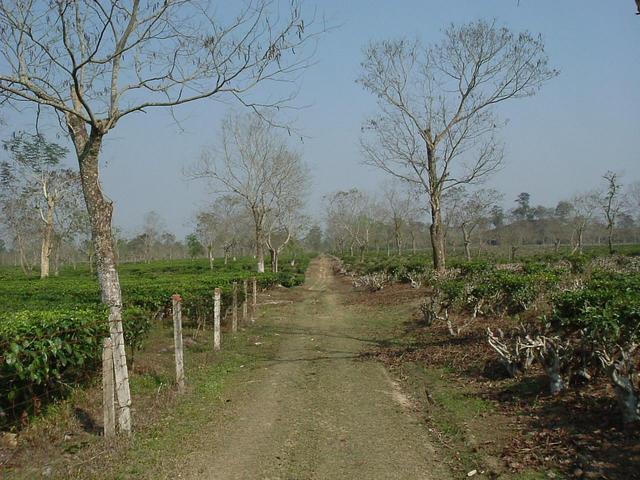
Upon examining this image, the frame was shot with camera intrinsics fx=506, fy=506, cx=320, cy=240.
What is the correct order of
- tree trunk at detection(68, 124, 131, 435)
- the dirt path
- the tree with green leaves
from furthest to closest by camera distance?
1. the tree with green leaves
2. tree trunk at detection(68, 124, 131, 435)
3. the dirt path

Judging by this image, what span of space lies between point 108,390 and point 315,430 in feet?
7.59

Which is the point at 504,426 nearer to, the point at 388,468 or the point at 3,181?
the point at 388,468

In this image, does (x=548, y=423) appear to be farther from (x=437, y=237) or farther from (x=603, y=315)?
(x=437, y=237)

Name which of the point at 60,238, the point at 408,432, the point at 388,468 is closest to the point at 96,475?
the point at 388,468

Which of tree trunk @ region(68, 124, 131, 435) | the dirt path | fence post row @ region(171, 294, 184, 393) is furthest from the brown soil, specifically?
tree trunk @ region(68, 124, 131, 435)

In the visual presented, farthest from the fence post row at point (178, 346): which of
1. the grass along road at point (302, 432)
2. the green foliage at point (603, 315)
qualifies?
the green foliage at point (603, 315)

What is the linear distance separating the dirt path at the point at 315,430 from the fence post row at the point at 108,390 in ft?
3.03

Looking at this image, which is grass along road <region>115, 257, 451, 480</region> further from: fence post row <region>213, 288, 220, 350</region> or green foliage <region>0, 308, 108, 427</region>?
fence post row <region>213, 288, 220, 350</region>

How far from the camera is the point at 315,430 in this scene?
577 centimetres

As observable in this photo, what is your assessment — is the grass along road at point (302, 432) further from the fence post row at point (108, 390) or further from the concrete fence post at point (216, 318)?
the concrete fence post at point (216, 318)

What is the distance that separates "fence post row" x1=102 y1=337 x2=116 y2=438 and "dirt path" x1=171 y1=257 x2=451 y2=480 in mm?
924

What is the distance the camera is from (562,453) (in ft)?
15.4

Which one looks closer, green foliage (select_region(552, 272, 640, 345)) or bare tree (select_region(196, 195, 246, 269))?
green foliage (select_region(552, 272, 640, 345))

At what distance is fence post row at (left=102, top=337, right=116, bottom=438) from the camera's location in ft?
17.8
